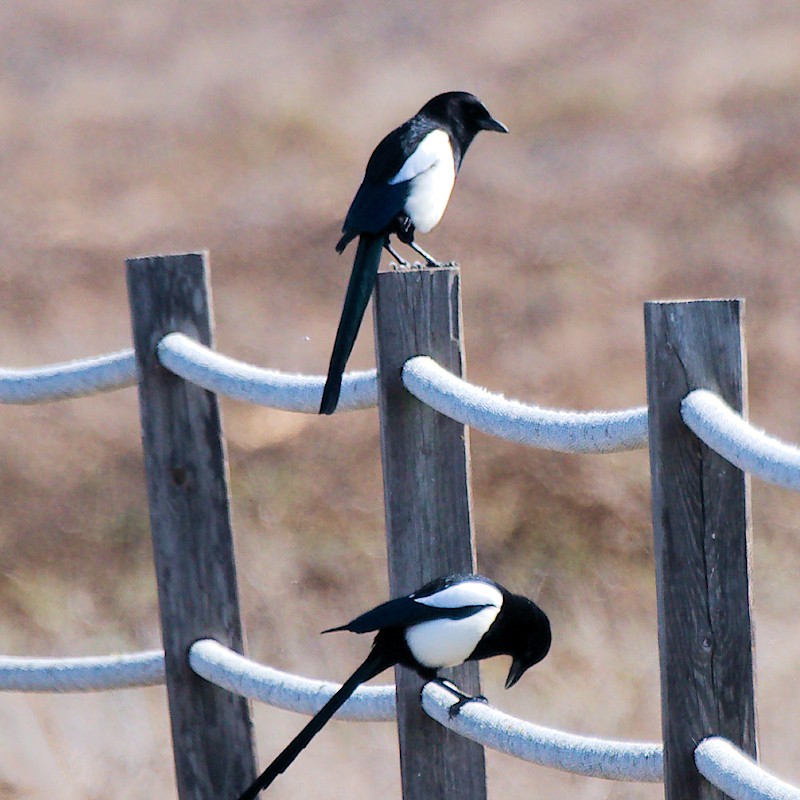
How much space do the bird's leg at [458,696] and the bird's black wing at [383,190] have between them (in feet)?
2.89

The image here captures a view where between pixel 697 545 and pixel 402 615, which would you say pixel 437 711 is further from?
pixel 697 545

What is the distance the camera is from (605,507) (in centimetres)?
652

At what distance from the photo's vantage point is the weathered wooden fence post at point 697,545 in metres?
1.22

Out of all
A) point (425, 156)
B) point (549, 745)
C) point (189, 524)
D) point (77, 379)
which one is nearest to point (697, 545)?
point (549, 745)

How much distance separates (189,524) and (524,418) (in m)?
0.70

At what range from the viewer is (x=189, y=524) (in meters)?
1.93

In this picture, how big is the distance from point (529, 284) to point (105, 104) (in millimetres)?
2766

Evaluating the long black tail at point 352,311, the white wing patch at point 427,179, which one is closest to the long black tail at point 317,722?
the long black tail at point 352,311

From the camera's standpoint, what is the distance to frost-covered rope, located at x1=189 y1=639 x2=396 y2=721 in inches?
69.6

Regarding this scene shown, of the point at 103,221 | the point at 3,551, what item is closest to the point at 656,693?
the point at 3,551

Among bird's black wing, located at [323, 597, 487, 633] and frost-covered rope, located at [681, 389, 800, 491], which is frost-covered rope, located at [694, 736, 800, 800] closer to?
frost-covered rope, located at [681, 389, 800, 491]

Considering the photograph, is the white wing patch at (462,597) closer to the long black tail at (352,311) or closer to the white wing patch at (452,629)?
the white wing patch at (452,629)

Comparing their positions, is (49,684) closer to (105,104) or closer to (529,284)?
(529,284)

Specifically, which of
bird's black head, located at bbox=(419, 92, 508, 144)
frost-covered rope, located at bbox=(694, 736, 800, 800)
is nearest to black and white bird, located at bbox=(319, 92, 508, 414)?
bird's black head, located at bbox=(419, 92, 508, 144)
